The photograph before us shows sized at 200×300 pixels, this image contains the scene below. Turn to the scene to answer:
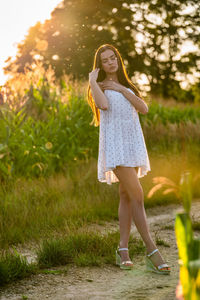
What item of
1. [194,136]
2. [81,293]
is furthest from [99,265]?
[194,136]

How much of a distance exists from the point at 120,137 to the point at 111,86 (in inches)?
18.6

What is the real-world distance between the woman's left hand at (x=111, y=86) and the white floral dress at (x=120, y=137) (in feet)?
0.10

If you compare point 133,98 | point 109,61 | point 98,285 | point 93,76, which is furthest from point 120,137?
point 98,285

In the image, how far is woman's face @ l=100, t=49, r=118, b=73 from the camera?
3.74 meters

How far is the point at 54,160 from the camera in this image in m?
7.97

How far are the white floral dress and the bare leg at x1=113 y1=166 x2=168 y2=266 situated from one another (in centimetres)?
7

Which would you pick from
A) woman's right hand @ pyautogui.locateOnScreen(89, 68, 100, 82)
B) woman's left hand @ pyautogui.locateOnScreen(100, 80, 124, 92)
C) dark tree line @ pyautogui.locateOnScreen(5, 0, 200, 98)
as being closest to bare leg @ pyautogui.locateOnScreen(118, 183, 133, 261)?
woman's left hand @ pyautogui.locateOnScreen(100, 80, 124, 92)

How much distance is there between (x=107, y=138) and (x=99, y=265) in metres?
1.16

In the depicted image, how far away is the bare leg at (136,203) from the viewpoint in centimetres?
346

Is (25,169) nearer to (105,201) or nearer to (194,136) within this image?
(105,201)

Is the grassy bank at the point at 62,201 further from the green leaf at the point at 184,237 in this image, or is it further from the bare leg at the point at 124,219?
the green leaf at the point at 184,237

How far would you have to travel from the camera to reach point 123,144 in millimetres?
3541

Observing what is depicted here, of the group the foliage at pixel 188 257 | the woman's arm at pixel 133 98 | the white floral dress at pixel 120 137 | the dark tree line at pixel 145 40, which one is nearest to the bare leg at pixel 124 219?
the white floral dress at pixel 120 137

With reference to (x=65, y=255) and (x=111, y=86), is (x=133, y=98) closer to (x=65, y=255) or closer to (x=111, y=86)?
(x=111, y=86)
